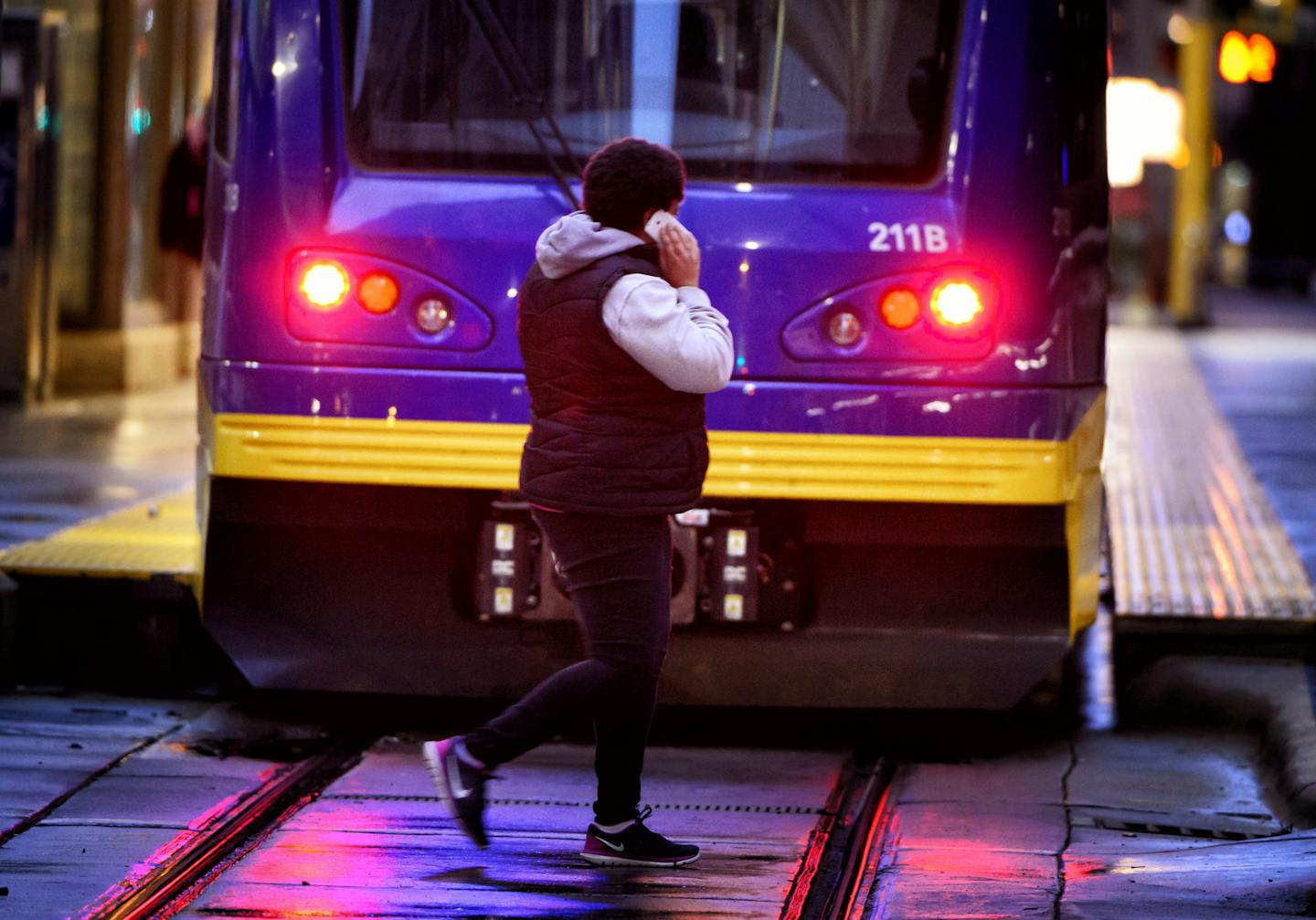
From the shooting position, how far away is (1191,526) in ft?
28.3

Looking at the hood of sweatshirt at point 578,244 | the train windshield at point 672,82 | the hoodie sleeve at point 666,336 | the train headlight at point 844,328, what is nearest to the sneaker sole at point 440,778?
the hoodie sleeve at point 666,336

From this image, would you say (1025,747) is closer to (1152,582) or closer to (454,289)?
(1152,582)

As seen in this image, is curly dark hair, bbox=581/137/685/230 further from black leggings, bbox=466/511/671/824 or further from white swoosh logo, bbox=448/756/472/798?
white swoosh logo, bbox=448/756/472/798

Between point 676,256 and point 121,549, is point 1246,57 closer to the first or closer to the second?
point 121,549

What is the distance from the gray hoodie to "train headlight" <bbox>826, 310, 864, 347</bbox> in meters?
1.07

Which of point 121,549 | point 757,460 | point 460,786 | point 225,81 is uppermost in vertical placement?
point 225,81

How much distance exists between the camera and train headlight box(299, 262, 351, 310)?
5496 mm

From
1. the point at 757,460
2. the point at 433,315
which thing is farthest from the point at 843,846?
the point at 433,315

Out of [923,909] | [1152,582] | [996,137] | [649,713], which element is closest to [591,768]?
Result: [649,713]

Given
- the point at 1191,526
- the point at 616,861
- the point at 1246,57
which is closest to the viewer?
the point at 616,861

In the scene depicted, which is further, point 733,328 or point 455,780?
point 733,328

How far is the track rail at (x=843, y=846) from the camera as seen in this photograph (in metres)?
4.33

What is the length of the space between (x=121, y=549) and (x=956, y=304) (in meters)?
2.85

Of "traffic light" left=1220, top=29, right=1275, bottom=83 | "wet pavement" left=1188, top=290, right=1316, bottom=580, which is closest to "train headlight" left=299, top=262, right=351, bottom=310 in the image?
"wet pavement" left=1188, top=290, right=1316, bottom=580
